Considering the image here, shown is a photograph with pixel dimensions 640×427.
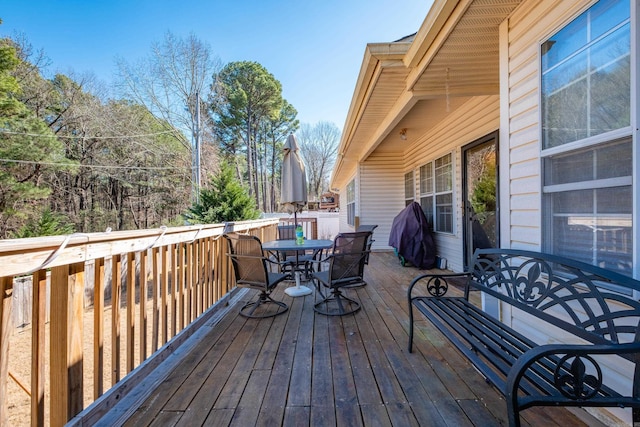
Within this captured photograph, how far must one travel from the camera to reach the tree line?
9539 millimetres

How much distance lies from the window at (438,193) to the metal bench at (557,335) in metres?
2.80

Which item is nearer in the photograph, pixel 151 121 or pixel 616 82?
pixel 616 82

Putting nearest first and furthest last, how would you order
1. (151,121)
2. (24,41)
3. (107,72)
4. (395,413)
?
(395,413)
(24,41)
(107,72)
(151,121)

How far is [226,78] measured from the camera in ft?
59.0

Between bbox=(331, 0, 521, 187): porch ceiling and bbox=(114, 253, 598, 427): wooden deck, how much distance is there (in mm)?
2448

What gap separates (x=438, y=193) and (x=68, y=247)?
512 centimetres

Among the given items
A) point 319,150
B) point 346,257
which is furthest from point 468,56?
point 319,150

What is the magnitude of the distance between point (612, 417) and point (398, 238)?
12.9 ft

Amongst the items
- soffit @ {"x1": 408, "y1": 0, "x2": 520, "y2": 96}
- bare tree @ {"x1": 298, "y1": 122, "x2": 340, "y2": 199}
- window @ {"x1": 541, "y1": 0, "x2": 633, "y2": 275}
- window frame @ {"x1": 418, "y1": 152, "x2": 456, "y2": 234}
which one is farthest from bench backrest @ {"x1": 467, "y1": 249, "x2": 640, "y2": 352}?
bare tree @ {"x1": 298, "y1": 122, "x2": 340, "y2": 199}

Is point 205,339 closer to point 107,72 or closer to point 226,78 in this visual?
point 107,72

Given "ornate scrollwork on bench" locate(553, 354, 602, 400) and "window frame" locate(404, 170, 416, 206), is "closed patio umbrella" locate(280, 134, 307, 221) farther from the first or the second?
A: "window frame" locate(404, 170, 416, 206)

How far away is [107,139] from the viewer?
12.5 meters

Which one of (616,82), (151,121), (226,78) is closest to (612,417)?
(616,82)

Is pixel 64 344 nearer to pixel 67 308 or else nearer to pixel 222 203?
pixel 67 308
